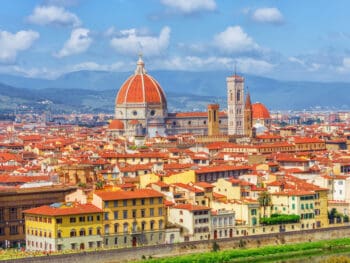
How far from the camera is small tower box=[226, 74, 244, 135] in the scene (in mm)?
122188

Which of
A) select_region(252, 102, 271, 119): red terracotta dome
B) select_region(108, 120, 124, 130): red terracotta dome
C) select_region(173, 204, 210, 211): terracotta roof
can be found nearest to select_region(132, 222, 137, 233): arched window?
select_region(173, 204, 210, 211): terracotta roof

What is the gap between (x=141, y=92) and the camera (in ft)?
398

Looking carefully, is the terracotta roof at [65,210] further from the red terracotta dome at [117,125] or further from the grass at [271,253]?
the red terracotta dome at [117,125]

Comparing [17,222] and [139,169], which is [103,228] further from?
[139,169]

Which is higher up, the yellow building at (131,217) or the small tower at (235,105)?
the small tower at (235,105)

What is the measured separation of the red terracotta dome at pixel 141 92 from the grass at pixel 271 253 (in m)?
71.6

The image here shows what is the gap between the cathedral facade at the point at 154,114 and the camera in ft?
393

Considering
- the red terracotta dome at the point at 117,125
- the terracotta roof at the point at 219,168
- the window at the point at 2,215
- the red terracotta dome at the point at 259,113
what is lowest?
the window at the point at 2,215

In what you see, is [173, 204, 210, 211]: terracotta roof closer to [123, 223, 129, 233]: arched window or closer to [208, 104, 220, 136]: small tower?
[123, 223, 129, 233]: arched window

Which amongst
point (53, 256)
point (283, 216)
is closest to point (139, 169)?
point (283, 216)

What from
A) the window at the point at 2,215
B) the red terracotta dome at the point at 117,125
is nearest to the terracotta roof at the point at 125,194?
the window at the point at 2,215

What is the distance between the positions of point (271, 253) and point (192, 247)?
12.1 ft

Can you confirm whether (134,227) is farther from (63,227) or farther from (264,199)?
(264,199)

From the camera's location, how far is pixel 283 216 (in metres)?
52.2
